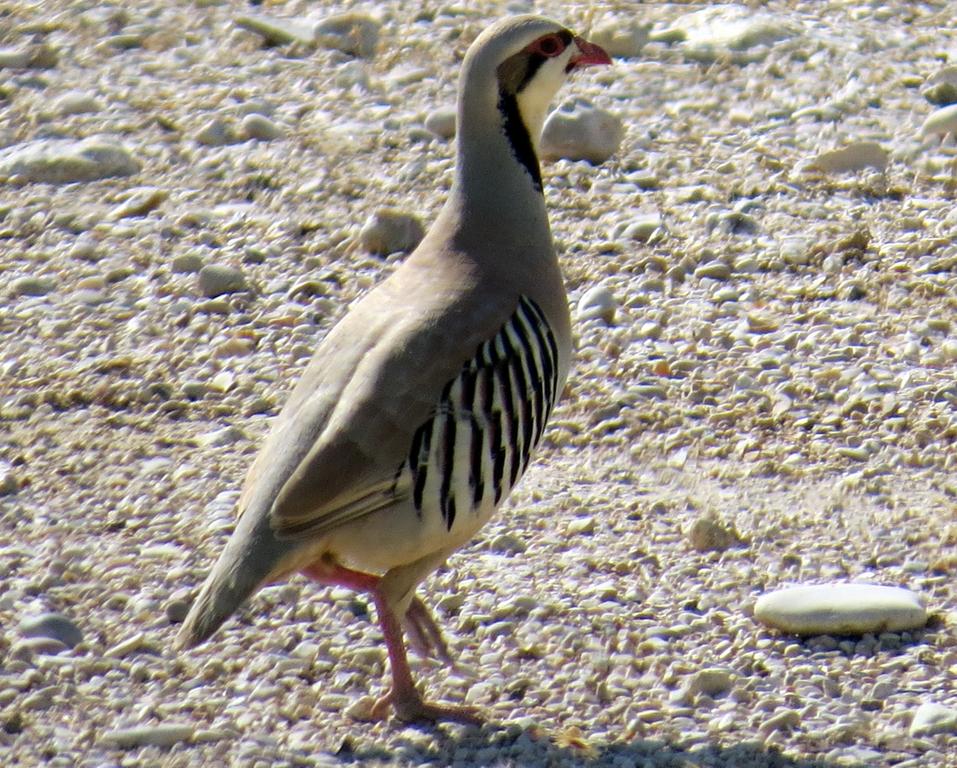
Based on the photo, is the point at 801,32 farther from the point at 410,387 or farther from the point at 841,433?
the point at 410,387

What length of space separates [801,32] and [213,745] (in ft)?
16.9

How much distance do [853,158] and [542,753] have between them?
377 cm

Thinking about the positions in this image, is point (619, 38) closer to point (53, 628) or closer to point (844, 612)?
point (844, 612)

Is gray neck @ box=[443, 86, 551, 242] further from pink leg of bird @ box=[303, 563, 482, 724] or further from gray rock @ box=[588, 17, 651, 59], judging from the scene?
gray rock @ box=[588, 17, 651, 59]

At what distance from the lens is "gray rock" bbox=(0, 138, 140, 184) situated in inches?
295

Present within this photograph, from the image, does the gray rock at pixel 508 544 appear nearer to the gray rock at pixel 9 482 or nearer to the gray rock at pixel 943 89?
the gray rock at pixel 9 482

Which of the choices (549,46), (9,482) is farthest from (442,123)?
(9,482)

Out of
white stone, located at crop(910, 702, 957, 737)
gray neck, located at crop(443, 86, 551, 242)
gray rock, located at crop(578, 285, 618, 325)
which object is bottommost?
gray rock, located at crop(578, 285, 618, 325)

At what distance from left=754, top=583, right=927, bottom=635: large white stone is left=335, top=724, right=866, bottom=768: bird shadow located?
0.53m

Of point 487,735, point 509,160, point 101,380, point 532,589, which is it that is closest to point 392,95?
point 101,380

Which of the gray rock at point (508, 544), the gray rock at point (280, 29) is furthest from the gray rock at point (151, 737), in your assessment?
the gray rock at point (280, 29)

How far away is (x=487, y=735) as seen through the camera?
436cm

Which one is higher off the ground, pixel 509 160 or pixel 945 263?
A: pixel 509 160

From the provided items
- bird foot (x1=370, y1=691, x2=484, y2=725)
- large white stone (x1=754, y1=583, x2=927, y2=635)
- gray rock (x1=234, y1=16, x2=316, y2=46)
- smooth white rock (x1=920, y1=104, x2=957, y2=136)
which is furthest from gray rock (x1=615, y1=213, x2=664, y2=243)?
bird foot (x1=370, y1=691, x2=484, y2=725)
